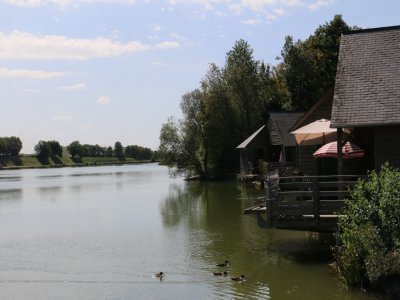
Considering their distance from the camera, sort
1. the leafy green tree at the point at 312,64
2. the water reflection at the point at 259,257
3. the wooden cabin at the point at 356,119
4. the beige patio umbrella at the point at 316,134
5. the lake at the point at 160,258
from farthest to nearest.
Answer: the leafy green tree at the point at 312,64
the beige patio umbrella at the point at 316,134
the wooden cabin at the point at 356,119
the lake at the point at 160,258
the water reflection at the point at 259,257

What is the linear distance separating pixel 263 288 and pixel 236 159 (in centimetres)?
4843

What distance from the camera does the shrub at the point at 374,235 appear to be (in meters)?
11.3

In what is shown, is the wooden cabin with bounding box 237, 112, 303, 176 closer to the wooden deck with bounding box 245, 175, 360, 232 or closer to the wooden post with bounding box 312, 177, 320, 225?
the wooden deck with bounding box 245, 175, 360, 232

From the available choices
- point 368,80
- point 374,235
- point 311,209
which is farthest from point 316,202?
point 368,80

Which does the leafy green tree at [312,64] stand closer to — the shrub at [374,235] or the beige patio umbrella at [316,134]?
the beige patio umbrella at [316,134]

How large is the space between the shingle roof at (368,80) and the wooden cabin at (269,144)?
75.9 ft

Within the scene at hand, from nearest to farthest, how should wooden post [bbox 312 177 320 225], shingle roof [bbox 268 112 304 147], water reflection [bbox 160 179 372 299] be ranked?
1. water reflection [bbox 160 179 372 299]
2. wooden post [bbox 312 177 320 225]
3. shingle roof [bbox 268 112 304 147]

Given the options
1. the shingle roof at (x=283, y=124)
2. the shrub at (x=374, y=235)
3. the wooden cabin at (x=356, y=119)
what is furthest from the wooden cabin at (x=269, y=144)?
the shrub at (x=374, y=235)

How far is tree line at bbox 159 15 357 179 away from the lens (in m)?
57.8

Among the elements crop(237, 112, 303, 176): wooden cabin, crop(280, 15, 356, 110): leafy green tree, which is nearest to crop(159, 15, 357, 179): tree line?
crop(280, 15, 356, 110): leafy green tree

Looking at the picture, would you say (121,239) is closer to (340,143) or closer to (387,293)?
(340,143)

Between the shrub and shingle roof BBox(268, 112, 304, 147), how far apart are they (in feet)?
94.2

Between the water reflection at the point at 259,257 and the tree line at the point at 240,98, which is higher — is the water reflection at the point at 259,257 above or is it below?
below

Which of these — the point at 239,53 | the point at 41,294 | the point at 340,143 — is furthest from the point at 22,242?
the point at 239,53
